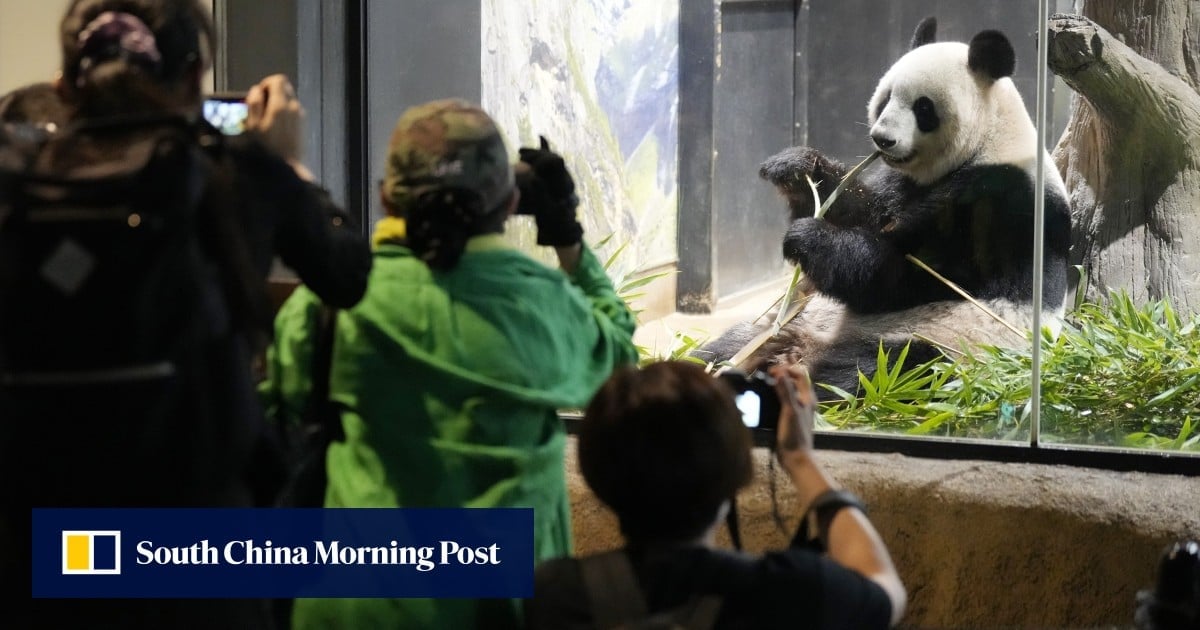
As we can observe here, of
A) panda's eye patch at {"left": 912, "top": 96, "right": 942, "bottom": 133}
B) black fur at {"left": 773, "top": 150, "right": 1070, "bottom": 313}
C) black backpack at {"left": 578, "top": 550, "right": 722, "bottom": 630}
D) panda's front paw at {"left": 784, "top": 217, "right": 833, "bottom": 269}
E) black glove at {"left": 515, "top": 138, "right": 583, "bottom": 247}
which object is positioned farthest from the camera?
panda's front paw at {"left": 784, "top": 217, "right": 833, "bottom": 269}

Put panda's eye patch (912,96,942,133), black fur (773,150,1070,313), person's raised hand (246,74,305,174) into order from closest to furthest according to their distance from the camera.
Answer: person's raised hand (246,74,305,174) → black fur (773,150,1070,313) → panda's eye patch (912,96,942,133)

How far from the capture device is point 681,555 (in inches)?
53.4

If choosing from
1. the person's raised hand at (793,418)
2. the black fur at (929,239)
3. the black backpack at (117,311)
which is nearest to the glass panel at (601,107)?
the black fur at (929,239)

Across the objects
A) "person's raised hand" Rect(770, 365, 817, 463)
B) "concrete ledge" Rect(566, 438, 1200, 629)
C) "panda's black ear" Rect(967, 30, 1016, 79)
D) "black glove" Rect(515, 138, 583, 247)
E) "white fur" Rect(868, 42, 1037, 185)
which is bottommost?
"concrete ledge" Rect(566, 438, 1200, 629)

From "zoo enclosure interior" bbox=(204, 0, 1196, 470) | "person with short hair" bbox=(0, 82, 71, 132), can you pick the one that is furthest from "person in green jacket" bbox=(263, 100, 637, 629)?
"zoo enclosure interior" bbox=(204, 0, 1196, 470)

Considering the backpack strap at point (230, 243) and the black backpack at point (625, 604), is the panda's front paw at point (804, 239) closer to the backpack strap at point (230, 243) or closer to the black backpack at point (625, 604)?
the black backpack at point (625, 604)

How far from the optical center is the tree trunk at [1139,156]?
3.48 metres

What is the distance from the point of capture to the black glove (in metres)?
1.78

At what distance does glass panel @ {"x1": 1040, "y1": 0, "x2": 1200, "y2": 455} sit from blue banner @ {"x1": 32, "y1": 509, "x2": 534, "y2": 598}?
221 centimetres

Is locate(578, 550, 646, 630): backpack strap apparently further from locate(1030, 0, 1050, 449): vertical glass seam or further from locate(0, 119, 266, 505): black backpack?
locate(1030, 0, 1050, 449): vertical glass seam

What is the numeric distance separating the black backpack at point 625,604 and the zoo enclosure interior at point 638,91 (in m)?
2.16

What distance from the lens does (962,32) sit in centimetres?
334

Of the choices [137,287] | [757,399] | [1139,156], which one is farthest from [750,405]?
[1139,156]

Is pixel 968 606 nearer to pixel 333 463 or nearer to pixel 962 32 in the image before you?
pixel 962 32
